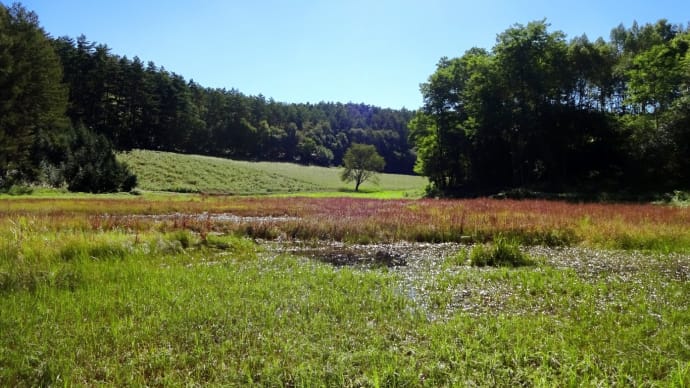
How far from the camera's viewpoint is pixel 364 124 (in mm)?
171750

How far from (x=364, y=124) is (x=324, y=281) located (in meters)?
166

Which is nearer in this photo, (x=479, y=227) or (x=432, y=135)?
(x=479, y=227)

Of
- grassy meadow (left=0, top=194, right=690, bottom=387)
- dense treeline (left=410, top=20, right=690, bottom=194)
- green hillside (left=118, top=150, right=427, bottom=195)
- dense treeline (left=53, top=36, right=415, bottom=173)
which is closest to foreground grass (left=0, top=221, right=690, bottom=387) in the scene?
grassy meadow (left=0, top=194, right=690, bottom=387)

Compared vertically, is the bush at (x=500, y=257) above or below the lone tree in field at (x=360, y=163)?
below

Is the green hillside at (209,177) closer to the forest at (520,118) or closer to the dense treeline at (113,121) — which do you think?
the dense treeline at (113,121)

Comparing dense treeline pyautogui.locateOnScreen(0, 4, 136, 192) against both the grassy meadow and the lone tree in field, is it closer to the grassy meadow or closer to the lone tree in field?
the grassy meadow

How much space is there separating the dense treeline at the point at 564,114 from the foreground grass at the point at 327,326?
34097 millimetres

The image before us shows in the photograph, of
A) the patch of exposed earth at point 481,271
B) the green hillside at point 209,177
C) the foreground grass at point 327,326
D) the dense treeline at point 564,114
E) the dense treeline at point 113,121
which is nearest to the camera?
the foreground grass at point 327,326

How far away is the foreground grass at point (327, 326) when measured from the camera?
4.44 meters

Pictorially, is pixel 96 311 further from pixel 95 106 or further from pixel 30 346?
pixel 95 106

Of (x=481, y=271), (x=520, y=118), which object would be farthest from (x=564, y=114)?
(x=481, y=271)

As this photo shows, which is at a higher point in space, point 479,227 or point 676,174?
point 676,174

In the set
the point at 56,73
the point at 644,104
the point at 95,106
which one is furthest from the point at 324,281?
the point at 95,106

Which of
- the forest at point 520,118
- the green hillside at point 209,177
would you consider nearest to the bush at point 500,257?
the forest at point 520,118
